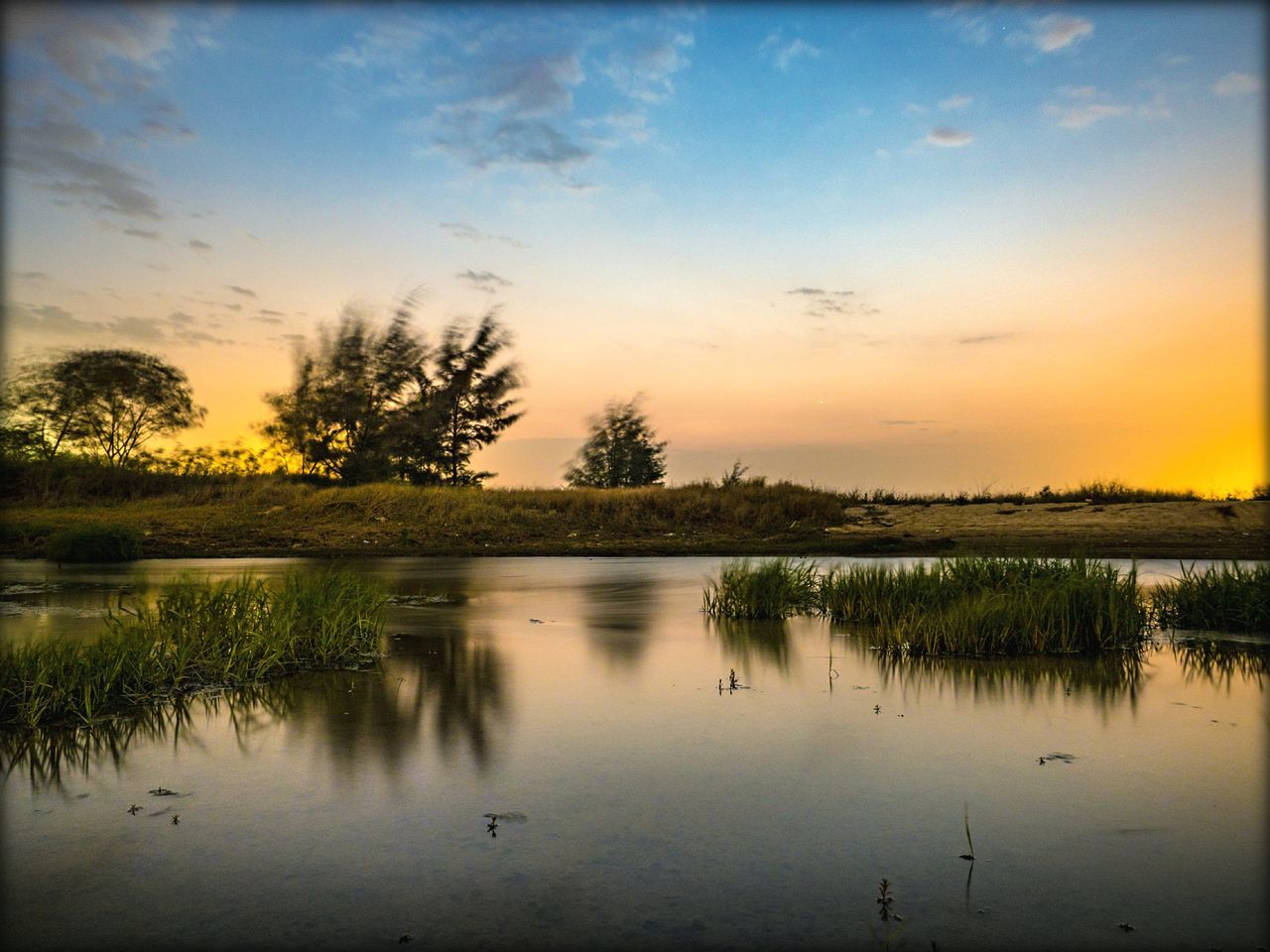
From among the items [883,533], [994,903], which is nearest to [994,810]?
[994,903]

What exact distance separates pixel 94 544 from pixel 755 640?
50.8 ft

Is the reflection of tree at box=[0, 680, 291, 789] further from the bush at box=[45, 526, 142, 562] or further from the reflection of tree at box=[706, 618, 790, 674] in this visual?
the bush at box=[45, 526, 142, 562]

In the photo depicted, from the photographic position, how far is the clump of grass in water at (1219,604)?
9.72 meters

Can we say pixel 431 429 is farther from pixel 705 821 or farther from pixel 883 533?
pixel 705 821

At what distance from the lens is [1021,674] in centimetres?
732

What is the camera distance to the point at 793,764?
4719mm

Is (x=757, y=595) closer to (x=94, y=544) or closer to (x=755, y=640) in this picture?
(x=755, y=640)

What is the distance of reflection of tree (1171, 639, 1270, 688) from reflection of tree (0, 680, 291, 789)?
7124 mm

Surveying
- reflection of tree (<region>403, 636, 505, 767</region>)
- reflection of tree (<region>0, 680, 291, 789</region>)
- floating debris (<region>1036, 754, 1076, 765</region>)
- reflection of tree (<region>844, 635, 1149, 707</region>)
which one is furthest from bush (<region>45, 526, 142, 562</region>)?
floating debris (<region>1036, 754, 1076, 765</region>)

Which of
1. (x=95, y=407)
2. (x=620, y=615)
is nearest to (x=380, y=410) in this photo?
(x=95, y=407)

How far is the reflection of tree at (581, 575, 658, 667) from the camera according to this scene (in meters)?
8.62

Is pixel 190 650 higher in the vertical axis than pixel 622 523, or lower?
lower

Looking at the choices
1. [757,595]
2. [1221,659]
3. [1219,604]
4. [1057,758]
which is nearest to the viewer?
[1057,758]

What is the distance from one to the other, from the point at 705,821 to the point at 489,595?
996cm
